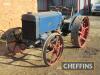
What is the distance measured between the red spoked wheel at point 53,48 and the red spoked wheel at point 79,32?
1.11 m

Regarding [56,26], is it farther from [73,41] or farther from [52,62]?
[52,62]

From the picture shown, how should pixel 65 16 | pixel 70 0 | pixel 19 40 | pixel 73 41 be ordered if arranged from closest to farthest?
1. pixel 19 40
2. pixel 73 41
3. pixel 65 16
4. pixel 70 0

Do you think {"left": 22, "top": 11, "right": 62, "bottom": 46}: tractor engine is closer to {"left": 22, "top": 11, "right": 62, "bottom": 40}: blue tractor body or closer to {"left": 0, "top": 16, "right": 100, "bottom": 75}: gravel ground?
{"left": 22, "top": 11, "right": 62, "bottom": 40}: blue tractor body

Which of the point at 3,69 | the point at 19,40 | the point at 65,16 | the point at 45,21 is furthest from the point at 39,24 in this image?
the point at 65,16

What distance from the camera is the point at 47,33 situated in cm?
873

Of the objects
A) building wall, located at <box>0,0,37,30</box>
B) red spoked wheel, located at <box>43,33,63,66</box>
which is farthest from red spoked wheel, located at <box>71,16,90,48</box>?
building wall, located at <box>0,0,37,30</box>

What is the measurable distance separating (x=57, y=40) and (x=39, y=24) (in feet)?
2.27

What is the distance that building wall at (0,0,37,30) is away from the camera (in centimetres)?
1070

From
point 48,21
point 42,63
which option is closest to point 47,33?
point 48,21

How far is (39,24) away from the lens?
324 inches
